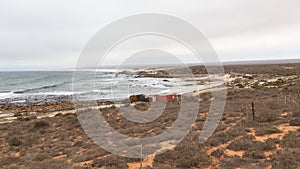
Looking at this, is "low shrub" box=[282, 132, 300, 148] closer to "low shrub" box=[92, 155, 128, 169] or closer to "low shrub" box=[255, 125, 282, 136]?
"low shrub" box=[255, 125, 282, 136]

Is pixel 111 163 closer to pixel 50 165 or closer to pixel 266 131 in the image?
pixel 50 165

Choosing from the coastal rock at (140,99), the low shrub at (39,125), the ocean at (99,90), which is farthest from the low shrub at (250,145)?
the ocean at (99,90)

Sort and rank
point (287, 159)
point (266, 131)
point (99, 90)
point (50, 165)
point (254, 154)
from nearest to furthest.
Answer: point (287, 159) < point (254, 154) < point (50, 165) < point (266, 131) < point (99, 90)

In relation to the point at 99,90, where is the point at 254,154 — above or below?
above

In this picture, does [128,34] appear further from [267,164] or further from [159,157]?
[267,164]

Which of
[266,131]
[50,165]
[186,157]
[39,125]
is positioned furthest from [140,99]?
[186,157]

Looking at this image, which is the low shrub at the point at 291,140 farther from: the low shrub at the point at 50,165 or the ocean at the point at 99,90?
the ocean at the point at 99,90

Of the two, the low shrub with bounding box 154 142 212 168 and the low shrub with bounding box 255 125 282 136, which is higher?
the low shrub with bounding box 255 125 282 136

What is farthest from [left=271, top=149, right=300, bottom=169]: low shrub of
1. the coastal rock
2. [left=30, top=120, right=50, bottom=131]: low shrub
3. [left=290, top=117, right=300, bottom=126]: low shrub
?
the coastal rock

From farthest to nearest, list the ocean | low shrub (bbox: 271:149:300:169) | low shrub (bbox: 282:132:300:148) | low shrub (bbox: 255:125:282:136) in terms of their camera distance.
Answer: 1. the ocean
2. low shrub (bbox: 255:125:282:136)
3. low shrub (bbox: 282:132:300:148)
4. low shrub (bbox: 271:149:300:169)

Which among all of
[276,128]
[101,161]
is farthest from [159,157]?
[276,128]

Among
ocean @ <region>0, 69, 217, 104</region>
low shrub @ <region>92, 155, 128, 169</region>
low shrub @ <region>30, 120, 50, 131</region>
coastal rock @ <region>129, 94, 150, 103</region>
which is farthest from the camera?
ocean @ <region>0, 69, 217, 104</region>
